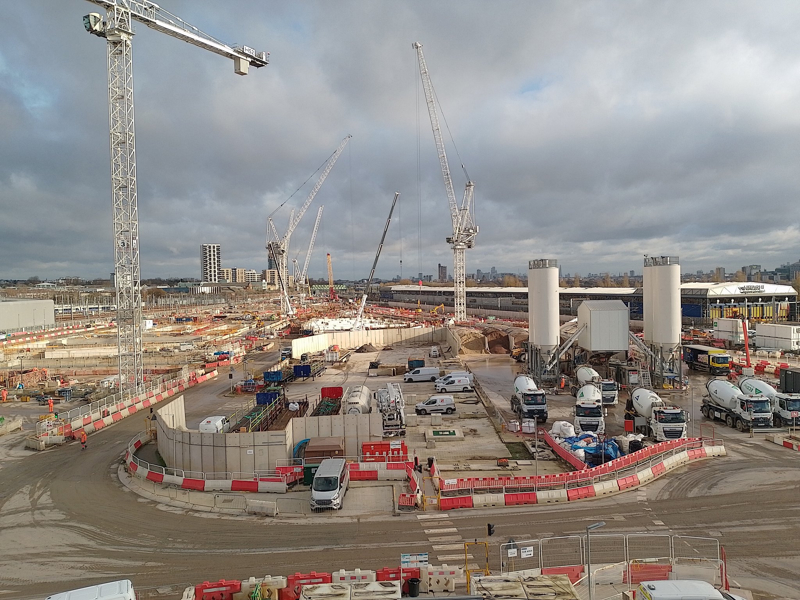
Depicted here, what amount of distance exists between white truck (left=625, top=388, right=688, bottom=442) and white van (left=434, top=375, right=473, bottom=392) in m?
11.0

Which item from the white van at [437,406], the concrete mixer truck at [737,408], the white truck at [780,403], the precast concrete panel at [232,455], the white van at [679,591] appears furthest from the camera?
the white van at [437,406]

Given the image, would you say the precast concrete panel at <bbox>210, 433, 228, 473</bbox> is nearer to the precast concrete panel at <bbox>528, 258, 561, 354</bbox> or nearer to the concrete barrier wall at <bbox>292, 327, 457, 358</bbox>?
the precast concrete panel at <bbox>528, 258, 561, 354</bbox>

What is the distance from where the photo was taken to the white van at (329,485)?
15.3 metres

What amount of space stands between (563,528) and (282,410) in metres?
18.0

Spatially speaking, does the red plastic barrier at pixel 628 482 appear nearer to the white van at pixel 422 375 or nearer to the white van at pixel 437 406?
the white van at pixel 437 406


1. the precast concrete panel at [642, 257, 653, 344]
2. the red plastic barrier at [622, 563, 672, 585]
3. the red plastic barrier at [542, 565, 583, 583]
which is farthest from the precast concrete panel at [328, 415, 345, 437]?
the precast concrete panel at [642, 257, 653, 344]

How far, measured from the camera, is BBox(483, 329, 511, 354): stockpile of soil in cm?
5457

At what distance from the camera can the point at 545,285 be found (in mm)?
34844

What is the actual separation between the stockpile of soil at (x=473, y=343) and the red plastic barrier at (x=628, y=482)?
35.5 meters

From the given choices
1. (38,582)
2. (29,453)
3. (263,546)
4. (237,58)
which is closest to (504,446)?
(263,546)

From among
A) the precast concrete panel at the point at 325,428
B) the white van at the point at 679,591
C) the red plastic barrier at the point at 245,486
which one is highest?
the white van at the point at 679,591

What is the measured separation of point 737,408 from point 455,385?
1606cm

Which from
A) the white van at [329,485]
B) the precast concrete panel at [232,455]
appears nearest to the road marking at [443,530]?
the white van at [329,485]

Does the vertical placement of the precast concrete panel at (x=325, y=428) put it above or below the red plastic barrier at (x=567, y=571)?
above
